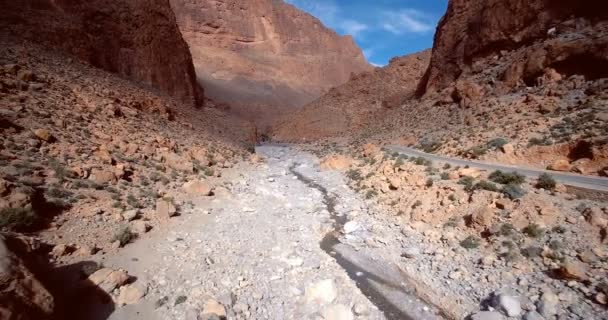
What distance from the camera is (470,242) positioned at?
28.5 feet

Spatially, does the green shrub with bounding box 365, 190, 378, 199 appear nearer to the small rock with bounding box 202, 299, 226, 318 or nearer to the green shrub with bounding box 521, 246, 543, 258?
the green shrub with bounding box 521, 246, 543, 258

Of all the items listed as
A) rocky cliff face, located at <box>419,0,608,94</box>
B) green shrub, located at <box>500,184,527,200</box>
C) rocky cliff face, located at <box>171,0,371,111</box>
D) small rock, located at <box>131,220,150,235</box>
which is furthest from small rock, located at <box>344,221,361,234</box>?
rocky cliff face, located at <box>171,0,371,111</box>

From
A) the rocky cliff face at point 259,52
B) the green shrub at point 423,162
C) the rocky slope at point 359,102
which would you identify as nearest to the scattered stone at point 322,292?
the green shrub at point 423,162

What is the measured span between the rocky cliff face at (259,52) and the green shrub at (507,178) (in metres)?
64.0

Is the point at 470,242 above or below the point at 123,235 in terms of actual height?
below

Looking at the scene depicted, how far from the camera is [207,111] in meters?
34.9

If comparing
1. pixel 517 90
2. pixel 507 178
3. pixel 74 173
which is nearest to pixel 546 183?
pixel 507 178

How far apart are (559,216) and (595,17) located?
20.4m

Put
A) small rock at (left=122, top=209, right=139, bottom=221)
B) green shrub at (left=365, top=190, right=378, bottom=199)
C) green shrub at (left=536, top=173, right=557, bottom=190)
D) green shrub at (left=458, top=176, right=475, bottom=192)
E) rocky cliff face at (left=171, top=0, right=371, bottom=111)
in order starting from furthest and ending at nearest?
rocky cliff face at (left=171, top=0, right=371, bottom=111) → green shrub at (left=365, top=190, right=378, bottom=199) → green shrub at (left=458, top=176, right=475, bottom=192) → green shrub at (left=536, top=173, right=557, bottom=190) → small rock at (left=122, top=209, right=139, bottom=221)

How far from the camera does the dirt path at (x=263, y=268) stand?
6496 mm

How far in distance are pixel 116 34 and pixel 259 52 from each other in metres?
75.2

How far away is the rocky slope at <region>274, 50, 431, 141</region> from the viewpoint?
46062 mm

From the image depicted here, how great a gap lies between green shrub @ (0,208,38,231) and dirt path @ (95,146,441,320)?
1.83 meters

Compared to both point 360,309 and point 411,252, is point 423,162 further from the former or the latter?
point 360,309
